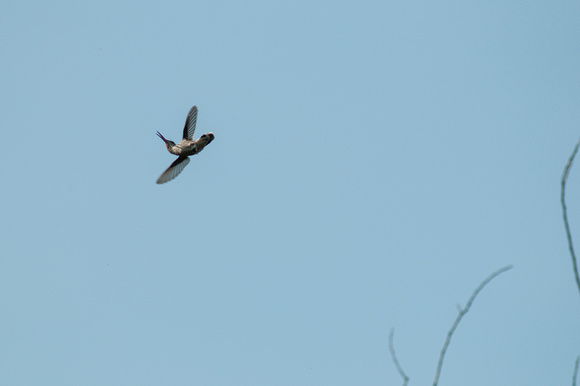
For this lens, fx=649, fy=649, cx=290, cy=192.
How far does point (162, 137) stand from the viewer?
43.4 ft

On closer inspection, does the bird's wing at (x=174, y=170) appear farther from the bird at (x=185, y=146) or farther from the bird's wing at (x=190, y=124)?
the bird's wing at (x=190, y=124)

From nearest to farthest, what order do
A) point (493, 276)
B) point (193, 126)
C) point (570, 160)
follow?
point (570, 160) < point (493, 276) < point (193, 126)

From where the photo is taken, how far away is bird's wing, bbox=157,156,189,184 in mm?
13258

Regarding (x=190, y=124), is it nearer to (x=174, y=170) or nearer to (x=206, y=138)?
(x=206, y=138)

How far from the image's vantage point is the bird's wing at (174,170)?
13258 mm

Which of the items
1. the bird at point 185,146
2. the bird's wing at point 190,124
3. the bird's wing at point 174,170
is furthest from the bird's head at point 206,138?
the bird's wing at point 174,170

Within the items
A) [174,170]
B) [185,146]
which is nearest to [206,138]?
[185,146]

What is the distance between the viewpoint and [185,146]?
12.9 meters

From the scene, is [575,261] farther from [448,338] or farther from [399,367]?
[399,367]

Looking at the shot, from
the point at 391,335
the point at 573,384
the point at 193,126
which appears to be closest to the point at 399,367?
the point at 391,335

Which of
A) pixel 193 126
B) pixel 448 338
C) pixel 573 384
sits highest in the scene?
pixel 193 126

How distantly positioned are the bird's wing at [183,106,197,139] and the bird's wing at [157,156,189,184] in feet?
1.55

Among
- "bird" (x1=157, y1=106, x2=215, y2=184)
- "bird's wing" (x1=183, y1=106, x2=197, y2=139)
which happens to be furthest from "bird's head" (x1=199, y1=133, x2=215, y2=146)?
"bird's wing" (x1=183, y1=106, x2=197, y2=139)

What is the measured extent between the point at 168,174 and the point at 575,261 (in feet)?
35.5
